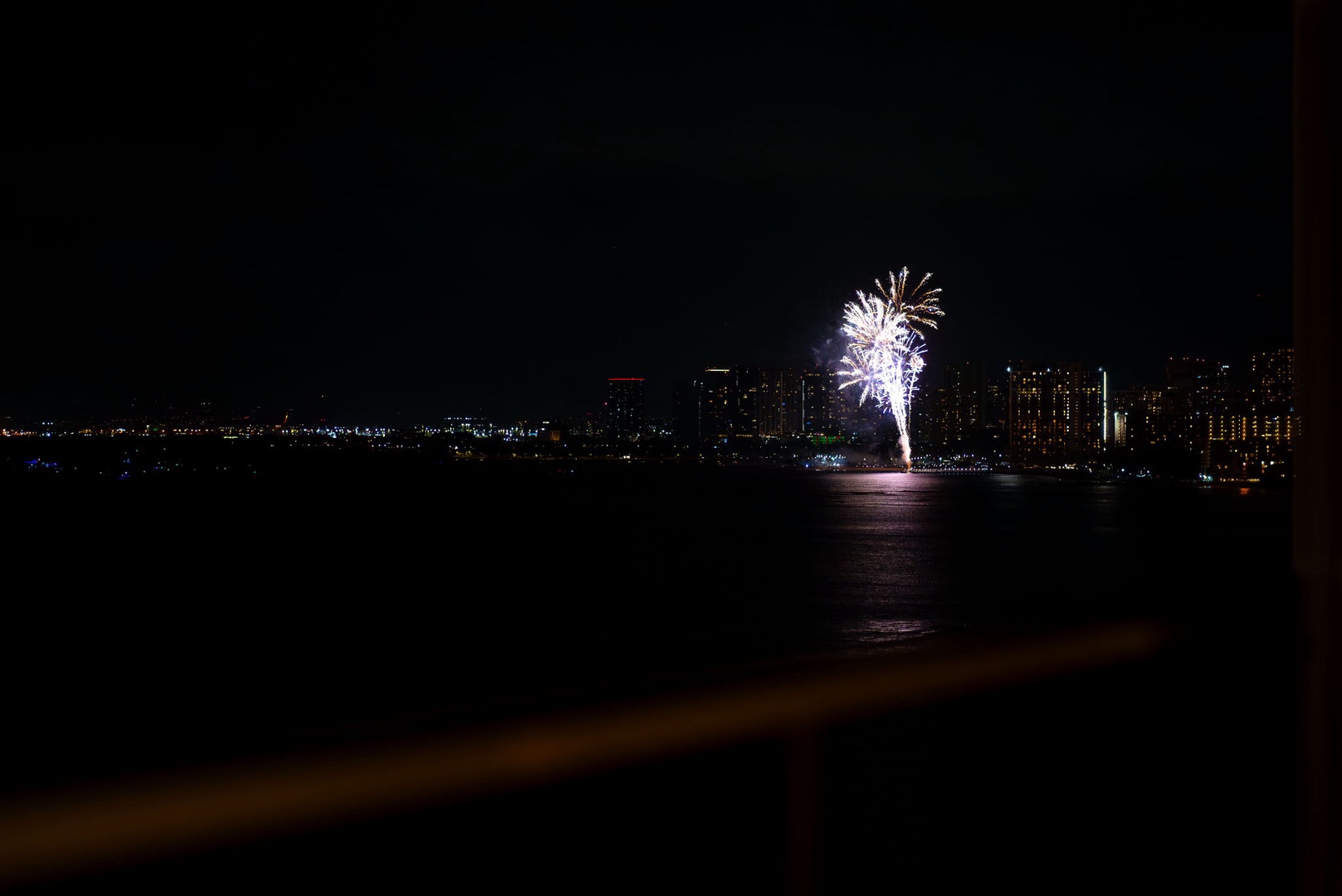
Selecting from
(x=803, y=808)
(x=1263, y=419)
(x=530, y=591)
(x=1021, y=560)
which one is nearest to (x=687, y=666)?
(x=530, y=591)

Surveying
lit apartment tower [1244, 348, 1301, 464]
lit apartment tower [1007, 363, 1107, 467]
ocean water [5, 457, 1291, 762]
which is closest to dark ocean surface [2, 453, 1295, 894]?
ocean water [5, 457, 1291, 762]

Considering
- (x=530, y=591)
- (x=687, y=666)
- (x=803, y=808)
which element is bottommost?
(x=530, y=591)

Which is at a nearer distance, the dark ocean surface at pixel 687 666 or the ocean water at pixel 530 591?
the dark ocean surface at pixel 687 666

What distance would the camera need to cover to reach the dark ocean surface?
2232 mm

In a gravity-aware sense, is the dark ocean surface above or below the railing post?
below

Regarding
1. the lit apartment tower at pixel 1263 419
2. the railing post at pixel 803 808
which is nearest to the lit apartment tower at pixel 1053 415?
the lit apartment tower at pixel 1263 419

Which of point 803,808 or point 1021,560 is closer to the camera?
point 803,808

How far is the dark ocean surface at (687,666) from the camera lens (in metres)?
2.23

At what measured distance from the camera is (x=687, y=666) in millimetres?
10672

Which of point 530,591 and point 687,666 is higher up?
point 687,666

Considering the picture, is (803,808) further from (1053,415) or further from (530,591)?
(1053,415)

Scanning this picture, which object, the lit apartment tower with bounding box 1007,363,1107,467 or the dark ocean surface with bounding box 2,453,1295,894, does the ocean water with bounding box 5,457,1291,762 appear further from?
the lit apartment tower with bounding box 1007,363,1107,467

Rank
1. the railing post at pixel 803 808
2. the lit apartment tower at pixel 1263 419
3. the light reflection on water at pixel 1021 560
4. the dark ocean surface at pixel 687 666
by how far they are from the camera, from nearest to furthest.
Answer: the railing post at pixel 803 808, the dark ocean surface at pixel 687 666, the light reflection on water at pixel 1021 560, the lit apartment tower at pixel 1263 419

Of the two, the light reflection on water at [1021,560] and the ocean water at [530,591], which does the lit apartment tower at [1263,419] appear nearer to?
the light reflection on water at [1021,560]
